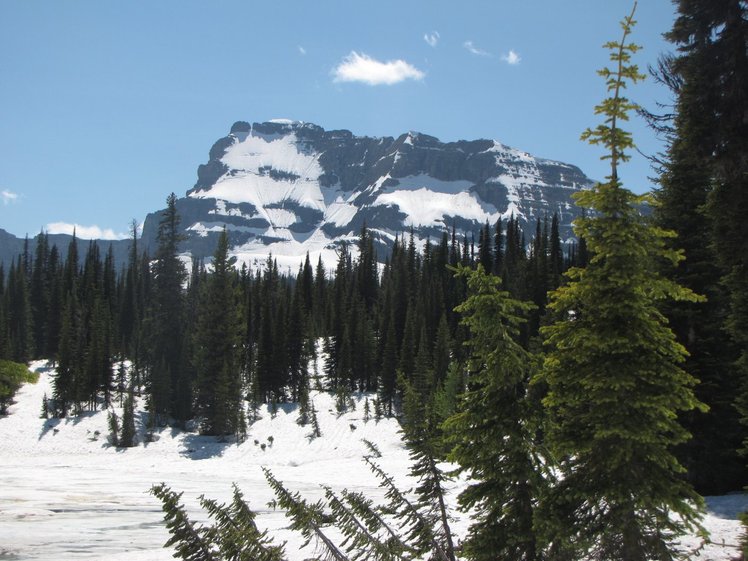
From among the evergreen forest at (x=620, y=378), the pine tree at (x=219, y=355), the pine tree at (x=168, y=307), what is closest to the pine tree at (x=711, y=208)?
the evergreen forest at (x=620, y=378)

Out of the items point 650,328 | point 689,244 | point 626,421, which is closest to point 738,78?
point 689,244

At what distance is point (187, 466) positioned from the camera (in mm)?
41594

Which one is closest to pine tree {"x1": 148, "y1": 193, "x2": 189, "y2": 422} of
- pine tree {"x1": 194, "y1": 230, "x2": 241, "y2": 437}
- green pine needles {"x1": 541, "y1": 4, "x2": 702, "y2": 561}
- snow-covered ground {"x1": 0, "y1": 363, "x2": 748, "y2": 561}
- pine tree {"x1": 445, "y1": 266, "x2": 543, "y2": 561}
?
pine tree {"x1": 194, "y1": 230, "x2": 241, "y2": 437}

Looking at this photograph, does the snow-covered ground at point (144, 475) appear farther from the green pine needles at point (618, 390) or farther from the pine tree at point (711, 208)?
the green pine needles at point (618, 390)

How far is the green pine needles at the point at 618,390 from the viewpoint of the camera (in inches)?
327

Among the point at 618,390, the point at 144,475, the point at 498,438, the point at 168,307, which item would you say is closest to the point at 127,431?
the point at 144,475

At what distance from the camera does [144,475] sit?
36906 millimetres

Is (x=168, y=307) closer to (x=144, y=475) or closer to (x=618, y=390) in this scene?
(x=144, y=475)

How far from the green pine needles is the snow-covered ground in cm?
378

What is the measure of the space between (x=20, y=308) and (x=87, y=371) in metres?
38.2

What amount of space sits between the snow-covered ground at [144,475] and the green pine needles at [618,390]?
12.4 feet

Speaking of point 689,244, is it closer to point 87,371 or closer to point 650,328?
point 650,328

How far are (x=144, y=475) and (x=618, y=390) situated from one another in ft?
116

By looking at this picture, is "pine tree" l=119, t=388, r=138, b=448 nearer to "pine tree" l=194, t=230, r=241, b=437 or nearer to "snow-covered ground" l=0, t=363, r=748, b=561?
"snow-covered ground" l=0, t=363, r=748, b=561
